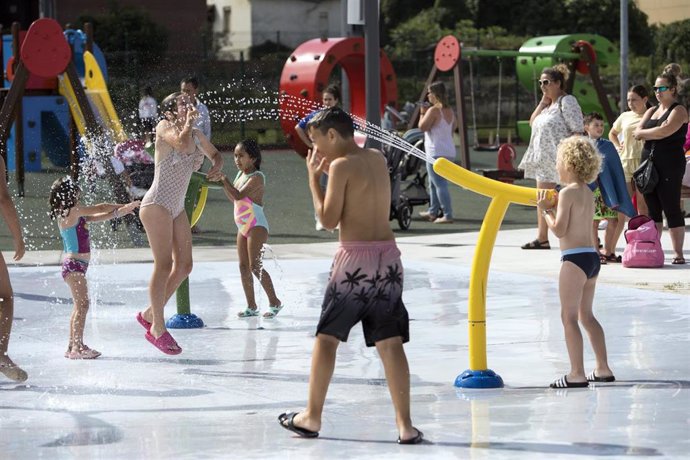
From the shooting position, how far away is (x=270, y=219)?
56.4ft

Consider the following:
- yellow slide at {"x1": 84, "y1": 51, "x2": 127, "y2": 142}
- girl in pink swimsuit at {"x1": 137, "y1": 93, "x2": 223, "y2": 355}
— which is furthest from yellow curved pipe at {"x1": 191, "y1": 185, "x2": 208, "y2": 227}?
yellow slide at {"x1": 84, "y1": 51, "x2": 127, "y2": 142}

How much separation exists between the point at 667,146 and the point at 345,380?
606 cm

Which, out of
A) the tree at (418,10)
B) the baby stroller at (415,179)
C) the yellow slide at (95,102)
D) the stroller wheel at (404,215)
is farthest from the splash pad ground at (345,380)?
the tree at (418,10)

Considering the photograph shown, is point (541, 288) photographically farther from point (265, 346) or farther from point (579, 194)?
point (579, 194)

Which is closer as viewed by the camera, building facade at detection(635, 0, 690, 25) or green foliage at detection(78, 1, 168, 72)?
green foliage at detection(78, 1, 168, 72)

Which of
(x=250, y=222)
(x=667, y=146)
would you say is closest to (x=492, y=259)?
(x=667, y=146)

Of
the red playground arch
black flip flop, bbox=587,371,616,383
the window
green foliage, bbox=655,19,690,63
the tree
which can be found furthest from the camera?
the window

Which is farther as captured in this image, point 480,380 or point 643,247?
point 643,247

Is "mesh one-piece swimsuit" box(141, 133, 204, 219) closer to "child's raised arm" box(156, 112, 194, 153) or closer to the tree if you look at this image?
"child's raised arm" box(156, 112, 194, 153)

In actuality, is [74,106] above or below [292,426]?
above

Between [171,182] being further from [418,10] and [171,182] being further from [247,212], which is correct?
[418,10]

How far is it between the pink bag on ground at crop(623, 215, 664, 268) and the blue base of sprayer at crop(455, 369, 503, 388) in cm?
508

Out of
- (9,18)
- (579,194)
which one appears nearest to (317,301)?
(579,194)

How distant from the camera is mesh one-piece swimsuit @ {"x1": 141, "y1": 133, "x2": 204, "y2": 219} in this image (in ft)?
26.8
